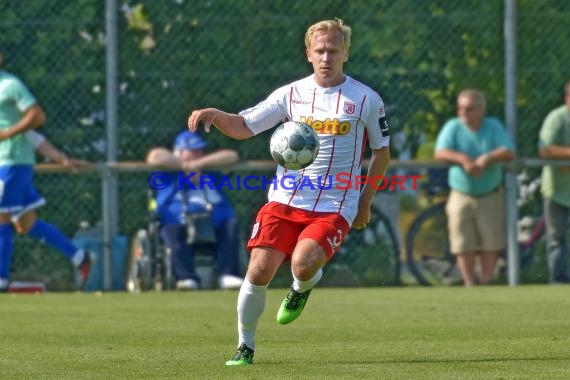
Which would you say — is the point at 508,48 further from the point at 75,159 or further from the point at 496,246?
the point at 75,159

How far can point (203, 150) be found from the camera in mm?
15430

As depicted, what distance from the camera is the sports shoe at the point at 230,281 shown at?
47.6 ft

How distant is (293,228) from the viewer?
8352mm

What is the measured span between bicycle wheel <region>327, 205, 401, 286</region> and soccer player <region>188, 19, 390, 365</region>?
6.77m

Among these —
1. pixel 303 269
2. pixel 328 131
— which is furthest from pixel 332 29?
pixel 303 269

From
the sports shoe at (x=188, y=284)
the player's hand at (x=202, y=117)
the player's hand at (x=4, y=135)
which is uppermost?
the player's hand at (x=202, y=117)

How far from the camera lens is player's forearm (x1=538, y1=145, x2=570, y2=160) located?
15047 mm

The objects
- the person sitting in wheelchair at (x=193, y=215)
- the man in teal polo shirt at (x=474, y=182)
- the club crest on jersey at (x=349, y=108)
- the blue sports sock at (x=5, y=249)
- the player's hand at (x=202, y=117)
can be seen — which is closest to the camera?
the player's hand at (x=202, y=117)

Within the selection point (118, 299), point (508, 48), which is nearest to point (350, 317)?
point (118, 299)

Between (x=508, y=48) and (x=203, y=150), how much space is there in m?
3.21

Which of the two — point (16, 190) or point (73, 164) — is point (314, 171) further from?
point (73, 164)

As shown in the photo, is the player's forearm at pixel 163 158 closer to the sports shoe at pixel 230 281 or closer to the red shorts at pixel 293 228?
the sports shoe at pixel 230 281

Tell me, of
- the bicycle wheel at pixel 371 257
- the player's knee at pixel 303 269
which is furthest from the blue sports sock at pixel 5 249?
the player's knee at pixel 303 269

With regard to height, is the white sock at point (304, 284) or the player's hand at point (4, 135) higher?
the player's hand at point (4, 135)
